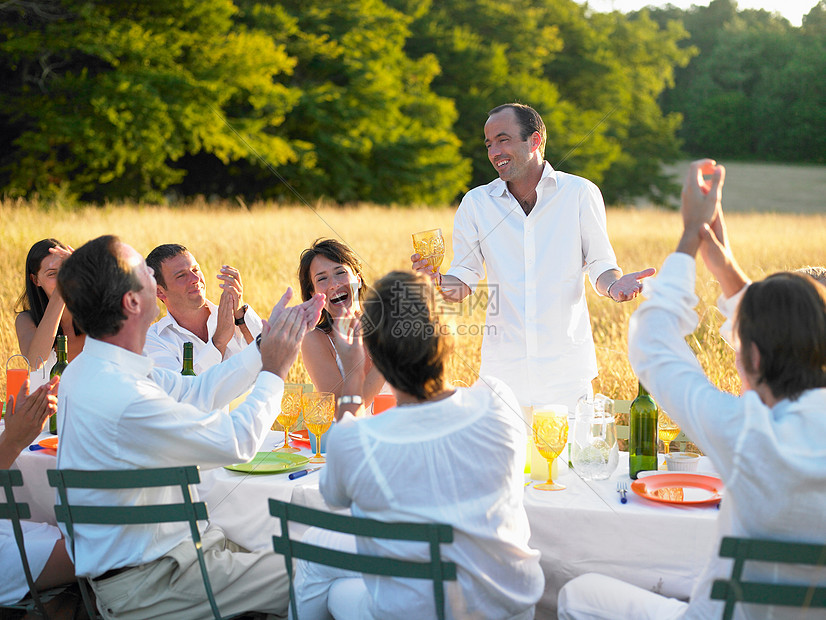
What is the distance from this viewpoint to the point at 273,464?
2.57 m

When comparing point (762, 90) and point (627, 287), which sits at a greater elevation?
point (762, 90)

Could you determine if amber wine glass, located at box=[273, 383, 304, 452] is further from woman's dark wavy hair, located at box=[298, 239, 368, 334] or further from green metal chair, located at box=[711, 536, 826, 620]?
green metal chair, located at box=[711, 536, 826, 620]

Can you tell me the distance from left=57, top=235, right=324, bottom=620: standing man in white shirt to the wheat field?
2.84 m

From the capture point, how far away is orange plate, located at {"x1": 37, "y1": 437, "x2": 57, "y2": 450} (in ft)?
9.20

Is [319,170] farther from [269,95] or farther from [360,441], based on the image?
[360,441]

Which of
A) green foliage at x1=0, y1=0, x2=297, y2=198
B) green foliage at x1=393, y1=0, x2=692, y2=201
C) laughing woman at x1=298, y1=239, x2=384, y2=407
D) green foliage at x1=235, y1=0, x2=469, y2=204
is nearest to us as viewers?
laughing woman at x1=298, y1=239, x2=384, y2=407

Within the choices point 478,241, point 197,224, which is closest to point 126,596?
point 478,241

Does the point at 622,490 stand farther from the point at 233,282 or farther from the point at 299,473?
the point at 233,282

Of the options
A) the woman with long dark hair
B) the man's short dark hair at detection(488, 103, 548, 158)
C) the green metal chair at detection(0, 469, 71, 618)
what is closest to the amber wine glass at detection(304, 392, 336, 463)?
the green metal chair at detection(0, 469, 71, 618)

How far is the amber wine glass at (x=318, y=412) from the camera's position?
264 cm

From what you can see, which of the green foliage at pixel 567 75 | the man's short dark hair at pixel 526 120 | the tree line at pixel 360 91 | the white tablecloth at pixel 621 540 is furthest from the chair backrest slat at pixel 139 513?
the green foliage at pixel 567 75

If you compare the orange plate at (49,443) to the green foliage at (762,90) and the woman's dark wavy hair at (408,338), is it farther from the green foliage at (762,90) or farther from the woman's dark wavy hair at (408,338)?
the green foliage at (762,90)

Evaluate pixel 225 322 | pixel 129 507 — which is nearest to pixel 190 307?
pixel 225 322

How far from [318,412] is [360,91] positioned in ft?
64.9
